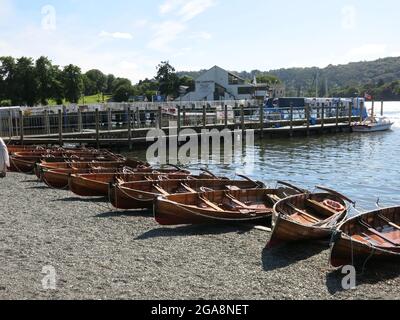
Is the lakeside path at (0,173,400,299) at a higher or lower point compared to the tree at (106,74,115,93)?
lower

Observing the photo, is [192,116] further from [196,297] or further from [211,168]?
[196,297]

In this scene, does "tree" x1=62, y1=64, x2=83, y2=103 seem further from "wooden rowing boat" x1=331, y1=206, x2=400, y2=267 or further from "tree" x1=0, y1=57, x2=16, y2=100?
"wooden rowing boat" x1=331, y1=206, x2=400, y2=267

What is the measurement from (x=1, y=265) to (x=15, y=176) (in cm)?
1271

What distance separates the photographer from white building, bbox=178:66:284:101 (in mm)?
98500

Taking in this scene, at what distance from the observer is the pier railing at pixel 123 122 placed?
107 feet

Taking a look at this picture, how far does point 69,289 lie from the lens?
22.9 feet

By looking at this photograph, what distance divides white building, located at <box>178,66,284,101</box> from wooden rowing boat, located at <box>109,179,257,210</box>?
83.9m

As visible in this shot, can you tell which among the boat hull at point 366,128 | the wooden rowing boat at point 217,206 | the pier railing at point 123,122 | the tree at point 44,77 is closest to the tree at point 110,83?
the tree at point 44,77

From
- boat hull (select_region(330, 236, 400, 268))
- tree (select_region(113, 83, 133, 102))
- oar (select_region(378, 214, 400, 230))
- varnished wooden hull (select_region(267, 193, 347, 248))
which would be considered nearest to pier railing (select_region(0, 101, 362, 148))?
varnished wooden hull (select_region(267, 193, 347, 248))

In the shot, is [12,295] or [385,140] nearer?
[12,295]

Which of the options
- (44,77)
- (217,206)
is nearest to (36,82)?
(44,77)

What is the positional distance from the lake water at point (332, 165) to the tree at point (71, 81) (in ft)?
110
